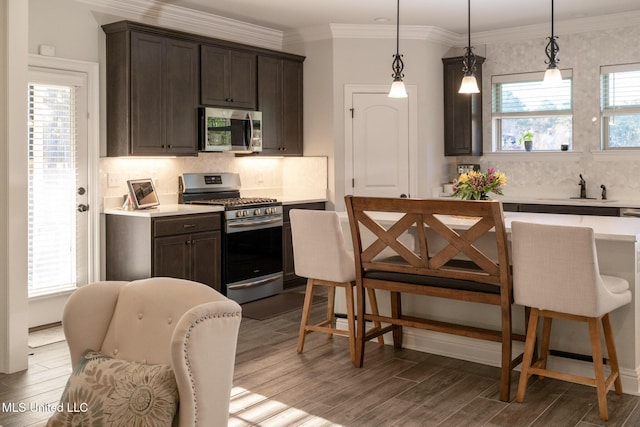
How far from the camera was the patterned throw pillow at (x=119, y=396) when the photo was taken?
1.76 meters

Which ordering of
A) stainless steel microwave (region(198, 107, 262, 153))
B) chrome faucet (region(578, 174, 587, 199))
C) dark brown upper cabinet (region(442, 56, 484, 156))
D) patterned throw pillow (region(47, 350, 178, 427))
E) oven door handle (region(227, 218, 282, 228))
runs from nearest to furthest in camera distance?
patterned throw pillow (region(47, 350, 178, 427))
oven door handle (region(227, 218, 282, 228))
stainless steel microwave (region(198, 107, 262, 153))
chrome faucet (region(578, 174, 587, 199))
dark brown upper cabinet (region(442, 56, 484, 156))

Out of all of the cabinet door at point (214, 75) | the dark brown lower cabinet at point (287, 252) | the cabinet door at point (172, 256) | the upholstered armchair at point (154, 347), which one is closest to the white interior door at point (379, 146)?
the dark brown lower cabinet at point (287, 252)

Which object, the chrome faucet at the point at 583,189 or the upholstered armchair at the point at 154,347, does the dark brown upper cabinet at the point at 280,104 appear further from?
the upholstered armchair at the point at 154,347

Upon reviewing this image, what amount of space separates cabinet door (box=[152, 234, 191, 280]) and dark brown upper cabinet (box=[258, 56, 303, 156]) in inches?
66.9

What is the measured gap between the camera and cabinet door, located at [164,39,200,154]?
5.56 metres

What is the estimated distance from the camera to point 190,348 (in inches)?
68.9

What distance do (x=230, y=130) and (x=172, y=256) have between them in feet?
4.98

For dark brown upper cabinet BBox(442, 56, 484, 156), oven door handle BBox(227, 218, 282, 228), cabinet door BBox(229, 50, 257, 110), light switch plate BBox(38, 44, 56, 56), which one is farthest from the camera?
dark brown upper cabinet BBox(442, 56, 484, 156)

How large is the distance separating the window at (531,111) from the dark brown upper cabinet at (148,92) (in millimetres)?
3478

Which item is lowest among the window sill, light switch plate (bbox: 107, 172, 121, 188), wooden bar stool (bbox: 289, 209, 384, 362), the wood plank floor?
the wood plank floor

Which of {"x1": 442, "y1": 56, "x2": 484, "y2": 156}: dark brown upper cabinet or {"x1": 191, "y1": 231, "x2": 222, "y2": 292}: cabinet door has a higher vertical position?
{"x1": 442, "y1": 56, "x2": 484, "y2": 156}: dark brown upper cabinet

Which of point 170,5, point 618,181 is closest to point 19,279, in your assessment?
point 170,5

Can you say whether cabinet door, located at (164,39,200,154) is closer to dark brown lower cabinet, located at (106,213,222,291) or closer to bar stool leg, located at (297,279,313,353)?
dark brown lower cabinet, located at (106,213,222,291)

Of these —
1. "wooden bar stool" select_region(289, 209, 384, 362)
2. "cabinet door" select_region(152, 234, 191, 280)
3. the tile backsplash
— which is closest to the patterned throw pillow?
"wooden bar stool" select_region(289, 209, 384, 362)
